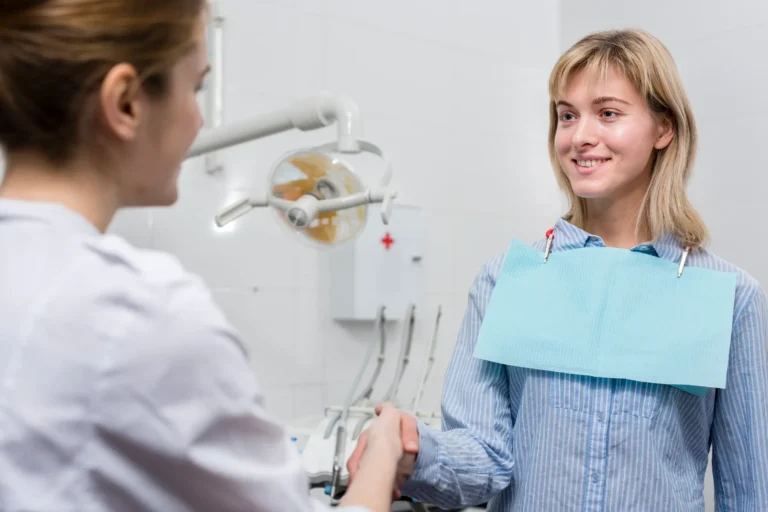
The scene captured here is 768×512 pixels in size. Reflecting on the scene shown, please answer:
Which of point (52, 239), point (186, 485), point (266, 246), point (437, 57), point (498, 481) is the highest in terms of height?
point (437, 57)

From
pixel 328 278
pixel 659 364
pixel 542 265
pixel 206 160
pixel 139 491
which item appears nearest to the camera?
pixel 139 491

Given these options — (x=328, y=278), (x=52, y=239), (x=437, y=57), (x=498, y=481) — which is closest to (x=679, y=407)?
(x=498, y=481)

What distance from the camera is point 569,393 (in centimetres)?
122

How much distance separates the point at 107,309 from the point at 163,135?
0.59 ft

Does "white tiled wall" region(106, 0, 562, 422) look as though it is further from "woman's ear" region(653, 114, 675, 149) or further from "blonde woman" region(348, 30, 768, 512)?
"woman's ear" region(653, 114, 675, 149)

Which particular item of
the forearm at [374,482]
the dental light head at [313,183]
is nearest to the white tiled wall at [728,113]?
the dental light head at [313,183]

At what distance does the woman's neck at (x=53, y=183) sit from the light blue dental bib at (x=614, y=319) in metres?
0.77

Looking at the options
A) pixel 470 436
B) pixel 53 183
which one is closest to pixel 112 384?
pixel 53 183

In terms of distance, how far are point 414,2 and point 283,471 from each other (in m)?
2.44

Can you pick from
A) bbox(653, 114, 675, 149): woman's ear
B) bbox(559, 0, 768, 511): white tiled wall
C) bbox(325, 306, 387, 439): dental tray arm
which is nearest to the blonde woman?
bbox(653, 114, 675, 149): woman's ear

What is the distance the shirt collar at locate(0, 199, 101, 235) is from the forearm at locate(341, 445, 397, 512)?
37 centimetres

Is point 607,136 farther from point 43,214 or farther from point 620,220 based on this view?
point 43,214

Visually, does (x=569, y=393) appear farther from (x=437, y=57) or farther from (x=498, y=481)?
(x=437, y=57)

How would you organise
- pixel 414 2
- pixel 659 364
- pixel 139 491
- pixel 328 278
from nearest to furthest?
pixel 139 491
pixel 659 364
pixel 328 278
pixel 414 2
